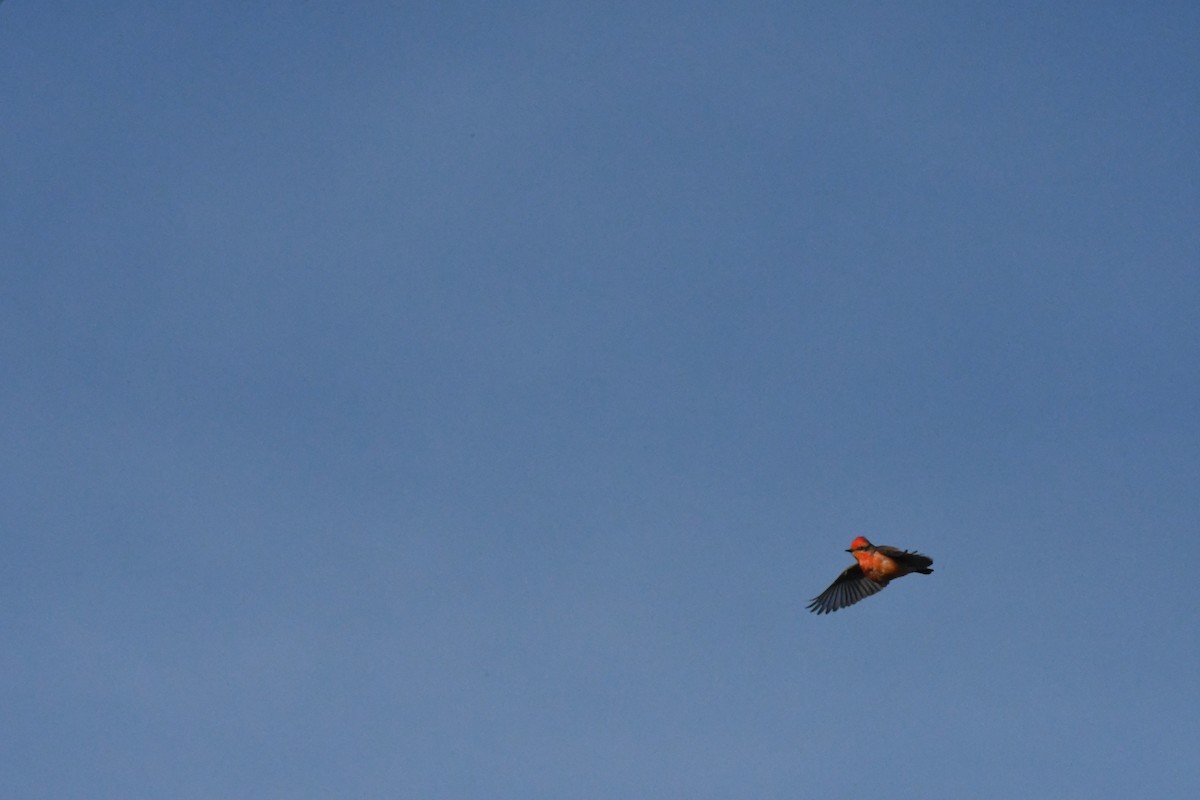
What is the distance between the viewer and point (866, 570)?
6162 centimetres

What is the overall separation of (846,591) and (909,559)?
540 centimetres

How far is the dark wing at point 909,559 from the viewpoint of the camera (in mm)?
57506

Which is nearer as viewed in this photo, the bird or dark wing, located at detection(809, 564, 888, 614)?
the bird

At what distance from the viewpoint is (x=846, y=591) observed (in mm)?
63250

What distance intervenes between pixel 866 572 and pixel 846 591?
178 cm

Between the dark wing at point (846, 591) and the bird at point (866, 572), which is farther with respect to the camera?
the dark wing at point (846, 591)

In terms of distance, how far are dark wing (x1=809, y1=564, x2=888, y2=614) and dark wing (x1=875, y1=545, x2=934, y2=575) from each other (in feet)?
8.81

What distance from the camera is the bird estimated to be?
58625 millimetres

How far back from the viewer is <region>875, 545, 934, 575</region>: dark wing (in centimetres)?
5751

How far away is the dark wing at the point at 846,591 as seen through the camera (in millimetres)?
62531

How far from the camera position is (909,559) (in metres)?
58.4

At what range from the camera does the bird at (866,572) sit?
5862 cm

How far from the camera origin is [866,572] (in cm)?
6181

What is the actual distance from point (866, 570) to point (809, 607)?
3.39m
